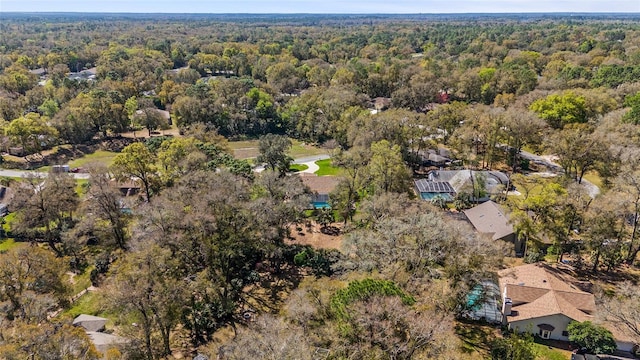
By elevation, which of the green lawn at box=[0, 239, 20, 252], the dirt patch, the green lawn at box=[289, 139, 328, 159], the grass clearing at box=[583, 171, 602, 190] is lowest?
the green lawn at box=[0, 239, 20, 252]

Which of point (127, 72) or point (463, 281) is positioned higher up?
point (127, 72)

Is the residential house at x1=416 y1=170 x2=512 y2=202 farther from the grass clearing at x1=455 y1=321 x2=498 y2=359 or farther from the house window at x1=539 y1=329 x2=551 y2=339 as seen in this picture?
the house window at x1=539 y1=329 x2=551 y2=339

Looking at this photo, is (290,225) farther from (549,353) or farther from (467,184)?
(549,353)

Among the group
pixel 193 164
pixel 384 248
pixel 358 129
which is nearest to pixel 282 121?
pixel 358 129

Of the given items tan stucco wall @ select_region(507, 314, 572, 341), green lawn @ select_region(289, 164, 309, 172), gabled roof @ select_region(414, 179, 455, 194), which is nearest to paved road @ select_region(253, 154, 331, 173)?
green lawn @ select_region(289, 164, 309, 172)

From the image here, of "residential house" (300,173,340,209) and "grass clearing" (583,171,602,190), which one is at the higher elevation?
"grass clearing" (583,171,602,190)

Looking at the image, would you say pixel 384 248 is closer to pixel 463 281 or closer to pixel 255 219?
pixel 463 281

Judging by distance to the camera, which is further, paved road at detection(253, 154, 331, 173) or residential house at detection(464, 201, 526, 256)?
paved road at detection(253, 154, 331, 173)
